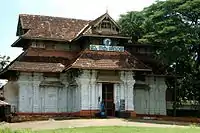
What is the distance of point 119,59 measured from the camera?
120 ft

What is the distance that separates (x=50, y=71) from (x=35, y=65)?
1376 millimetres

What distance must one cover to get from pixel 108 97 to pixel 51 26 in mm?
9061

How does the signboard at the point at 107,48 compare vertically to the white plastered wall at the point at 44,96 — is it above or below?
above

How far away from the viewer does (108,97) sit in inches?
1430

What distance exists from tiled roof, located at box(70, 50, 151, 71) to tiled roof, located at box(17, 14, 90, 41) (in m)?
4.06

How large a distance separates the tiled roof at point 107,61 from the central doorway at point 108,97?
1.90 meters

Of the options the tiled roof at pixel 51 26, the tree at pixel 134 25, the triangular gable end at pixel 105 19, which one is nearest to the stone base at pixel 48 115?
the tiled roof at pixel 51 26

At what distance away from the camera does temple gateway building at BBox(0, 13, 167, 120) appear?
116ft

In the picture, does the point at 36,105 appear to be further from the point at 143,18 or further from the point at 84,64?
the point at 143,18

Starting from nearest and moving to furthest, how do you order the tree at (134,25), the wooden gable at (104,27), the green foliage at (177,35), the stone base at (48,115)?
the stone base at (48,115)
the green foliage at (177,35)
the wooden gable at (104,27)
the tree at (134,25)

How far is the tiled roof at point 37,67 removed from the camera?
3519 centimetres

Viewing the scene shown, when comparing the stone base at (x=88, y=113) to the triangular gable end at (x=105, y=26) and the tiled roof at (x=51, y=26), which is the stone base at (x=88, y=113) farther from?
the tiled roof at (x=51, y=26)

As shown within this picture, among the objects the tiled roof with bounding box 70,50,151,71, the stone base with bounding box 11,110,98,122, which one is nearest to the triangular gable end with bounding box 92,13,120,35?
the tiled roof with bounding box 70,50,151,71

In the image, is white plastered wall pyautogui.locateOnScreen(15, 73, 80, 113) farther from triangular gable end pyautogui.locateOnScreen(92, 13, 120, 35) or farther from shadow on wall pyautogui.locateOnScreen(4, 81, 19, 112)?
triangular gable end pyautogui.locateOnScreen(92, 13, 120, 35)
